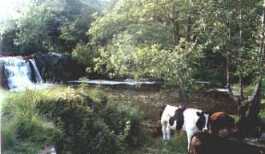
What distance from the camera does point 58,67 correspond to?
5.58 m

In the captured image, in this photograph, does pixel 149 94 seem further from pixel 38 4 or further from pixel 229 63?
pixel 38 4

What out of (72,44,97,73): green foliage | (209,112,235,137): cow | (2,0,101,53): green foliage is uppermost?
(2,0,101,53): green foliage

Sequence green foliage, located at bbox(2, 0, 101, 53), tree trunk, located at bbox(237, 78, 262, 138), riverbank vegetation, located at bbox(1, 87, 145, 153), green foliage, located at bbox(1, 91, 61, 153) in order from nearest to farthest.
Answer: green foliage, located at bbox(1, 91, 61, 153) < riverbank vegetation, located at bbox(1, 87, 145, 153) < tree trunk, located at bbox(237, 78, 262, 138) < green foliage, located at bbox(2, 0, 101, 53)

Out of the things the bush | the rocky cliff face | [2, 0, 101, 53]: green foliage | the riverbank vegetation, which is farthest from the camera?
the rocky cliff face

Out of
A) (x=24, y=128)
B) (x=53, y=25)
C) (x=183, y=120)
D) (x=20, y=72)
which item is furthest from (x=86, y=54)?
(x=24, y=128)

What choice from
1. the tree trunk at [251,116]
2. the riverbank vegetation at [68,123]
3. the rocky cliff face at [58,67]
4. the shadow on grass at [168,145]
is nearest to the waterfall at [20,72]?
the rocky cliff face at [58,67]

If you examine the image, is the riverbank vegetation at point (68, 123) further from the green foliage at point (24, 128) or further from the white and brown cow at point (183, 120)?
the white and brown cow at point (183, 120)

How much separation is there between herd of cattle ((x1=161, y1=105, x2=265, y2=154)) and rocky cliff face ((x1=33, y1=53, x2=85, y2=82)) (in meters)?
1.13

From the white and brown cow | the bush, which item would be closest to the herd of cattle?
the white and brown cow

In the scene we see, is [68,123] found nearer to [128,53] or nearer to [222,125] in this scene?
[128,53]

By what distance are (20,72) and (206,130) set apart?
Answer: 2.48 m

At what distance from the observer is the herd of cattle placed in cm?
368

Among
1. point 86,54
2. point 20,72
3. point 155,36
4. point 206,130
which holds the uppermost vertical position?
point 155,36

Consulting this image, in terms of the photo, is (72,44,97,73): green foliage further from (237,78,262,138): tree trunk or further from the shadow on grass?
(237,78,262,138): tree trunk
